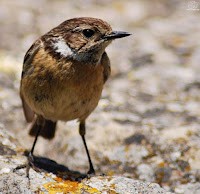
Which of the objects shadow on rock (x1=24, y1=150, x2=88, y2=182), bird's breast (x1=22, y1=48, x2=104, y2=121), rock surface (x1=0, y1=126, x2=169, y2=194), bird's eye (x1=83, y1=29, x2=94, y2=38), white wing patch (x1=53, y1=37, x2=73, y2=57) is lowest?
shadow on rock (x1=24, y1=150, x2=88, y2=182)

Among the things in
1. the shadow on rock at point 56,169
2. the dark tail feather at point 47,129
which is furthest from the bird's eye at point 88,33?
the shadow on rock at point 56,169

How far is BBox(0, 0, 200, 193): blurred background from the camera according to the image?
4551 millimetres

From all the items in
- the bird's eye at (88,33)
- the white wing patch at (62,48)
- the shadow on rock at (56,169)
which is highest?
the bird's eye at (88,33)

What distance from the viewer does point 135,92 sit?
616 cm

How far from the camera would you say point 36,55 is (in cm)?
404

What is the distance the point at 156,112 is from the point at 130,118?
51cm

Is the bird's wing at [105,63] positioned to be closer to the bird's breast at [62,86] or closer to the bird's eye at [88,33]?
the bird's breast at [62,86]

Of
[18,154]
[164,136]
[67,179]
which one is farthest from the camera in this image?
[164,136]

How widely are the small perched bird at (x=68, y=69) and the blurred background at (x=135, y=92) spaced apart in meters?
1.00

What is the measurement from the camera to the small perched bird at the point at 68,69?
3.84 metres

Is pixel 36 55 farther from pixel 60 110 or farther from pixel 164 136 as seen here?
pixel 164 136

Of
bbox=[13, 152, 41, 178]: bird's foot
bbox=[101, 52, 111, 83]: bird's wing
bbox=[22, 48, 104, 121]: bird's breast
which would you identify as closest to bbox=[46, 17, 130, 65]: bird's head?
bbox=[22, 48, 104, 121]: bird's breast

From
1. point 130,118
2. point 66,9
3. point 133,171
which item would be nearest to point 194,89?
point 130,118

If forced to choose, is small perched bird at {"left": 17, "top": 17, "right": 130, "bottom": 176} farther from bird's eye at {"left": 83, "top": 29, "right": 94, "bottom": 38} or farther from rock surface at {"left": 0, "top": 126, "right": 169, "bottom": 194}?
rock surface at {"left": 0, "top": 126, "right": 169, "bottom": 194}
